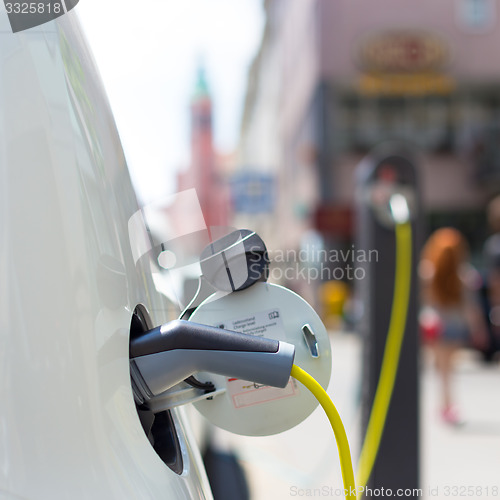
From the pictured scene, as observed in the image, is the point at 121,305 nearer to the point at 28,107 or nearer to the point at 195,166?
the point at 28,107

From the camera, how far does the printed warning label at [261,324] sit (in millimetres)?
939

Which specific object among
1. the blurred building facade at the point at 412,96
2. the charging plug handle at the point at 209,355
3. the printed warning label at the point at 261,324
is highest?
the charging plug handle at the point at 209,355

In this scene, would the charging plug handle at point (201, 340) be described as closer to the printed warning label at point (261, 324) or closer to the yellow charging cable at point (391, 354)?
the printed warning label at point (261, 324)

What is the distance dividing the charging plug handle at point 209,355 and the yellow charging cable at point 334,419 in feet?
0.20

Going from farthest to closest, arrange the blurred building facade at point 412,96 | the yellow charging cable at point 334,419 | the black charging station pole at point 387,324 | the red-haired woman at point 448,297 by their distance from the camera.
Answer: the blurred building facade at point 412,96 < the red-haired woman at point 448,297 < the black charging station pole at point 387,324 < the yellow charging cable at point 334,419

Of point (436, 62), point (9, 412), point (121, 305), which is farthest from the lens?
point (436, 62)

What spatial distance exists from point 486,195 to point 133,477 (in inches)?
782

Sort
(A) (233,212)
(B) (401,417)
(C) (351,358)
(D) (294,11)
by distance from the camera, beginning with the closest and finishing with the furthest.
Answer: (B) (401,417)
(C) (351,358)
(A) (233,212)
(D) (294,11)

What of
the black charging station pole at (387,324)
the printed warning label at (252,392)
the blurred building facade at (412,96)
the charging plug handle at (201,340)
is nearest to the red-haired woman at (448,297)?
the black charging station pole at (387,324)

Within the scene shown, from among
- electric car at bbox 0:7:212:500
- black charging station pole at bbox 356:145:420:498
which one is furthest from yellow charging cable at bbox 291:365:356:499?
black charging station pole at bbox 356:145:420:498

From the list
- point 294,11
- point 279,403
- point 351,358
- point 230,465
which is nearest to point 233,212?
point 351,358

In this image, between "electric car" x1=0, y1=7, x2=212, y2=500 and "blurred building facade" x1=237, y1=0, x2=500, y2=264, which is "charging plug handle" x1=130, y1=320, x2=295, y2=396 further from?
"blurred building facade" x1=237, y1=0, x2=500, y2=264

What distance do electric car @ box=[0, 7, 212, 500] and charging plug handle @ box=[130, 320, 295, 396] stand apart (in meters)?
0.03

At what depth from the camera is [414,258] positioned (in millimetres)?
2697
